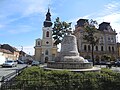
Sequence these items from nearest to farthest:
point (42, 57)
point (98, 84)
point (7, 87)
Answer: point (7, 87) → point (98, 84) → point (42, 57)

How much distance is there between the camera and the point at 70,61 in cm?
1589

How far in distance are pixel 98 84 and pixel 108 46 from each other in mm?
62135

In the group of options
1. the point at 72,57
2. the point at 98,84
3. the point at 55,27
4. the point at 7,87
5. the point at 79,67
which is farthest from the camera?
the point at 55,27

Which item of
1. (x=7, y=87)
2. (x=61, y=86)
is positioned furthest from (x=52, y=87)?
(x=7, y=87)

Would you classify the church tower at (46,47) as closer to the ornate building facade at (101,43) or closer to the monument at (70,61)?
the ornate building facade at (101,43)

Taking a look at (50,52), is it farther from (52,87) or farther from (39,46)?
(52,87)

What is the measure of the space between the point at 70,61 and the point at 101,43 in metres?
55.1

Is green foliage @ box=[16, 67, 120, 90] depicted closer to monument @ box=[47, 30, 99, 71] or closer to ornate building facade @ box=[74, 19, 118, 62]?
monument @ box=[47, 30, 99, 71]

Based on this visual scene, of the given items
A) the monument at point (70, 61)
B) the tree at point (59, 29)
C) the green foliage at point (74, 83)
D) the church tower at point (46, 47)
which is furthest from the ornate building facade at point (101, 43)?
the green foliage at point (74, 83)

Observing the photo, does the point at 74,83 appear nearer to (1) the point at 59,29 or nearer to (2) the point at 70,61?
(2) the point at 70,61

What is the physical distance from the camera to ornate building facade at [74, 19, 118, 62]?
215 ft

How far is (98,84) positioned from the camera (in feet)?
32.5

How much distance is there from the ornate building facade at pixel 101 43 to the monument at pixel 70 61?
157ft

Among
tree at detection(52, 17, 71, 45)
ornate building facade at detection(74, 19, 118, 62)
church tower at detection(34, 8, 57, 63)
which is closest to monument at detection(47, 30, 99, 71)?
tree at detection(52, 17, 71, 45)
